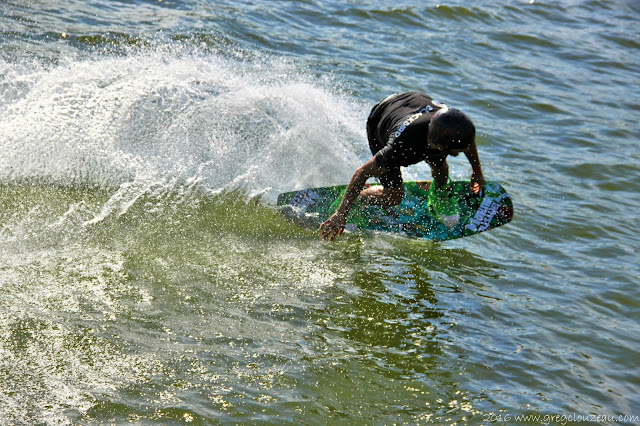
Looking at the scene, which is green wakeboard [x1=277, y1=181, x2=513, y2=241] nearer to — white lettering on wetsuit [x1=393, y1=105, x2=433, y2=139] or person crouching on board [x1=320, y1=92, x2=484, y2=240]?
person crouching on board [x1=320, y1=92, x2=484, y2=240]

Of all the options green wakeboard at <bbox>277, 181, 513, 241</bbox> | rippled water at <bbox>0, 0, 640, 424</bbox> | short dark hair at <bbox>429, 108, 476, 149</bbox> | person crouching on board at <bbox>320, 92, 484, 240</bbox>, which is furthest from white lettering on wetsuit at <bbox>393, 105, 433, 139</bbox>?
rippled water at <bbox>0, 0, 640, 424</bbox>

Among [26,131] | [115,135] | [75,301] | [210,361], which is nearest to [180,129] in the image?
[115,135]

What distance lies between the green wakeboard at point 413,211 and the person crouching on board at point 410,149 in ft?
0.31

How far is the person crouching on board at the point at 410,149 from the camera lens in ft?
18.0

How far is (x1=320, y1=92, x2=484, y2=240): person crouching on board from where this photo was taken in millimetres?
5484

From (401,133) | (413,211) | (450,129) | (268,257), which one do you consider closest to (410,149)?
(401,133)

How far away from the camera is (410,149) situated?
227 inches

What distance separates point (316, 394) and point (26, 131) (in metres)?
4.77

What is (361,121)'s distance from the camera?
895 cm

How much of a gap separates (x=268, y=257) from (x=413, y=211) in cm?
168

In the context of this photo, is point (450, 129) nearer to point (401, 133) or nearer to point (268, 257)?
point (401, 133)

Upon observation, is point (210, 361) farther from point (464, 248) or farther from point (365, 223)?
point (464, 248)

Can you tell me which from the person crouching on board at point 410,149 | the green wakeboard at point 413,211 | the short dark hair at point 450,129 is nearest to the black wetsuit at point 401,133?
the person crouching on board at point 410,149

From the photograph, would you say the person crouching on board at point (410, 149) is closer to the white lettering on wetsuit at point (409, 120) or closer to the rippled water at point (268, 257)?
the white lettering on wetsuit at point (409, 120)
